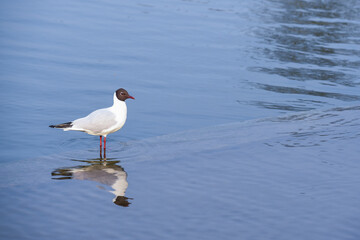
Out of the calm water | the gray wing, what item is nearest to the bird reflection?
the calm water

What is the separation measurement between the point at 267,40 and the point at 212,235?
11.2 meters

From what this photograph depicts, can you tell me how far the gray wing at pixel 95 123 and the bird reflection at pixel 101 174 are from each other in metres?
0.67

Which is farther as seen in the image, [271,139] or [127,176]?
[271,139]

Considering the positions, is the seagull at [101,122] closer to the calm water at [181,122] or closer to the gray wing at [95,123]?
the gray wing at [95,123]

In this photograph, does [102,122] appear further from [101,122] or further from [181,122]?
[181,122]

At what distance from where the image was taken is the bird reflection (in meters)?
7.32

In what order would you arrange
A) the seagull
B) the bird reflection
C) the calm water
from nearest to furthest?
the calm water
the bird reflection
the seagull

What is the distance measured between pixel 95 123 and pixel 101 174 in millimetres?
1297

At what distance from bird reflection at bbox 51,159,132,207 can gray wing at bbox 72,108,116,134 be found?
0.67m

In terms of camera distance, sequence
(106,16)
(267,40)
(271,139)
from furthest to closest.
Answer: (106,16), (267,40), (271,139)

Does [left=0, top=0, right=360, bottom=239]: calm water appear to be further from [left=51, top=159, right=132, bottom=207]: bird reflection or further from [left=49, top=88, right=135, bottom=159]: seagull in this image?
[left=49, top=88, right=135, bottom=159]: seagull

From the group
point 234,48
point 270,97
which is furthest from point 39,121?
point 234,48

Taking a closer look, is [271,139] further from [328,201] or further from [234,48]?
[234,48]

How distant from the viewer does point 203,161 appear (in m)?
8.28
